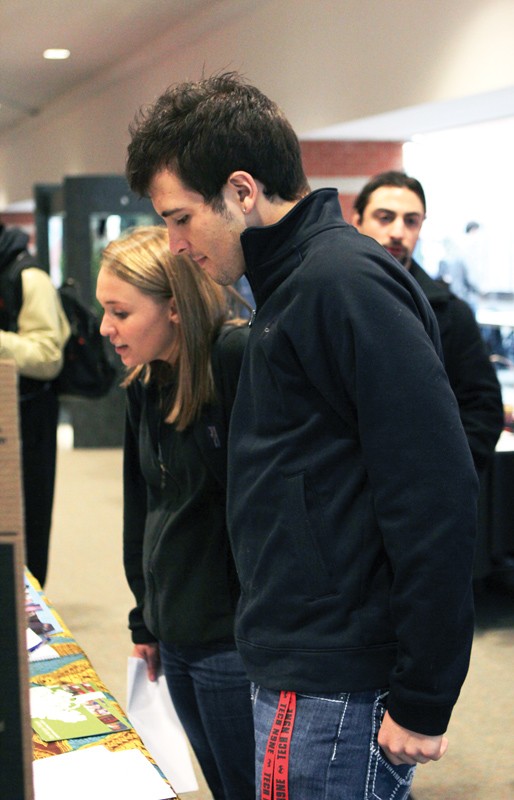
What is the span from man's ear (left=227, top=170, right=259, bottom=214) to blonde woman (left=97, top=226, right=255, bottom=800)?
0.57 meters

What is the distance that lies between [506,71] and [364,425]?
14.3 feet

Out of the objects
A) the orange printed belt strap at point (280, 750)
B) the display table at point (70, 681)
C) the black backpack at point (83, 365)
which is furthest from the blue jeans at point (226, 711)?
the black backpack at point (83, 365)

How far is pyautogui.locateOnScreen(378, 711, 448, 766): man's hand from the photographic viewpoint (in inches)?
44.9

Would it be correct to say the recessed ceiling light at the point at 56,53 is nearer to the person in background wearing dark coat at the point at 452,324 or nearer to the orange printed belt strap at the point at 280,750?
the person in background wearing dark coat at the point at 452,324

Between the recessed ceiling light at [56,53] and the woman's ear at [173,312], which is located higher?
the recessed ceiling light at [56,53]

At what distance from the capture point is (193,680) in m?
1.84

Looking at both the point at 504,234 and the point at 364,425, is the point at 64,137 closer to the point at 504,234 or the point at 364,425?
the point at 504,234

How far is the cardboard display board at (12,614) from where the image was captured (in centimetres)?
78

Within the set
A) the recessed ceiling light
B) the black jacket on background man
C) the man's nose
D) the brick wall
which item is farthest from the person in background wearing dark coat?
the recessed ceiling light

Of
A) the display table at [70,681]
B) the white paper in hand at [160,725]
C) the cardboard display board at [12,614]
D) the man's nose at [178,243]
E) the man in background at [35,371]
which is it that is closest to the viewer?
the cardboard display board at [12,614]

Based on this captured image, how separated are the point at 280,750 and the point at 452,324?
2.00m

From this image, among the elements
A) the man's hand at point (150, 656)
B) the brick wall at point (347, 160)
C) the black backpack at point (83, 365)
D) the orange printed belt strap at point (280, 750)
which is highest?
the brick wall at point (347, 160)

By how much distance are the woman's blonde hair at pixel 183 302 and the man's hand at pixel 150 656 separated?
19.3 inches

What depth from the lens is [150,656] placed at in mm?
2006
